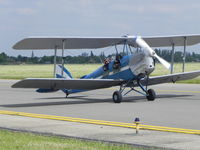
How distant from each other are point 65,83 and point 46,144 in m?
8.92

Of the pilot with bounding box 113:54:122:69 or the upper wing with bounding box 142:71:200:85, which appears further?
the upper wing with bounding box 142:71:200:85

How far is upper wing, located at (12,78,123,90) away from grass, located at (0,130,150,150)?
6805 millimetres

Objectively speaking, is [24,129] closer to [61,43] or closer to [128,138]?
[128,138]

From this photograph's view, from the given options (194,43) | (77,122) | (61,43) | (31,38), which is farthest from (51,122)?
(194,43)

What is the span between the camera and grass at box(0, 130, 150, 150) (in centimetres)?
799

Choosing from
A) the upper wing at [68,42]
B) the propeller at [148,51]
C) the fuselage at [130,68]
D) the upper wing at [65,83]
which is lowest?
the upper wing at [65,83]

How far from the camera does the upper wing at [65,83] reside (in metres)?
16.2

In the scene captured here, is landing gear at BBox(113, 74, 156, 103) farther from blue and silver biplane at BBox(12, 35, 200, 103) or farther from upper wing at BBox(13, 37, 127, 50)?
upper wing at BBox(13, 37, 127, 50)

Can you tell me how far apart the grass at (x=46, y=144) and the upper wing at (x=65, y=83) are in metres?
6.80

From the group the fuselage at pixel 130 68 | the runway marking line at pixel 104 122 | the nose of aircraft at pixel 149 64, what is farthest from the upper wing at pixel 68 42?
the runway marking line at pixel 104 122

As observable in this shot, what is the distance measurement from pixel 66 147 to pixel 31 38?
32.1ft

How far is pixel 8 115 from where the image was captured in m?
13.3

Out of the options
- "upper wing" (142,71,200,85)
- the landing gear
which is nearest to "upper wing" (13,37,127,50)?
the landing gear

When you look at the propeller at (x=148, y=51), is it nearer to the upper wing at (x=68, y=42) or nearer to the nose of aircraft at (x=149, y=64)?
the nose of aircraft at (x=149, y=64)
